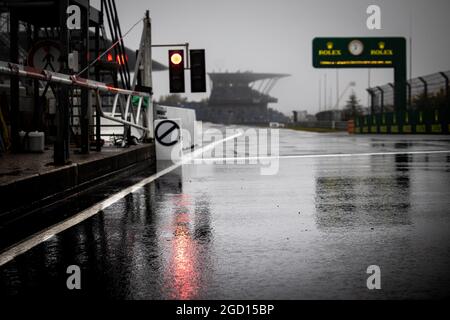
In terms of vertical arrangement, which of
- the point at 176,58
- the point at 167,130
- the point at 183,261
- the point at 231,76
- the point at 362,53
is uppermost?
the point at 231,76

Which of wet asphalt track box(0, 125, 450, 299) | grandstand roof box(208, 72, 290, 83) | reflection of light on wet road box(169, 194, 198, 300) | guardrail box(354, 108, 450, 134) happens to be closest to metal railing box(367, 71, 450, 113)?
guardrail box(354, 108, 450, 134)

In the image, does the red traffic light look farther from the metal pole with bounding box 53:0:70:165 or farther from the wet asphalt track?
the wet asphalt track

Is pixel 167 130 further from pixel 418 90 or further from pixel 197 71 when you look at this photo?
pixel 418 90

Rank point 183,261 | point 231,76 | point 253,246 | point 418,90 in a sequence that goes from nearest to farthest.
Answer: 1. point 183,261
2. point 253,246
3. point 418,90
4. point 231,76

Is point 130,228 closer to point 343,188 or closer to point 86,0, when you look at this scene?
point 343,188

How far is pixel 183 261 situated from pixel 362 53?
4479 cm

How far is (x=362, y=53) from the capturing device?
4703 centimetres

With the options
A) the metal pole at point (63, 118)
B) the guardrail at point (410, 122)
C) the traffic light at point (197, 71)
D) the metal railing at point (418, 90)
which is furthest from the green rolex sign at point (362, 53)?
the metal pole at point (63, 118)

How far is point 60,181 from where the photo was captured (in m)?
7.79

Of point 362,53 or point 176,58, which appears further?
point 362,53

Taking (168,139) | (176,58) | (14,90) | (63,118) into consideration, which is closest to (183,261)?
(63,118)

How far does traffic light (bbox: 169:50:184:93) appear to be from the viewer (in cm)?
2122
